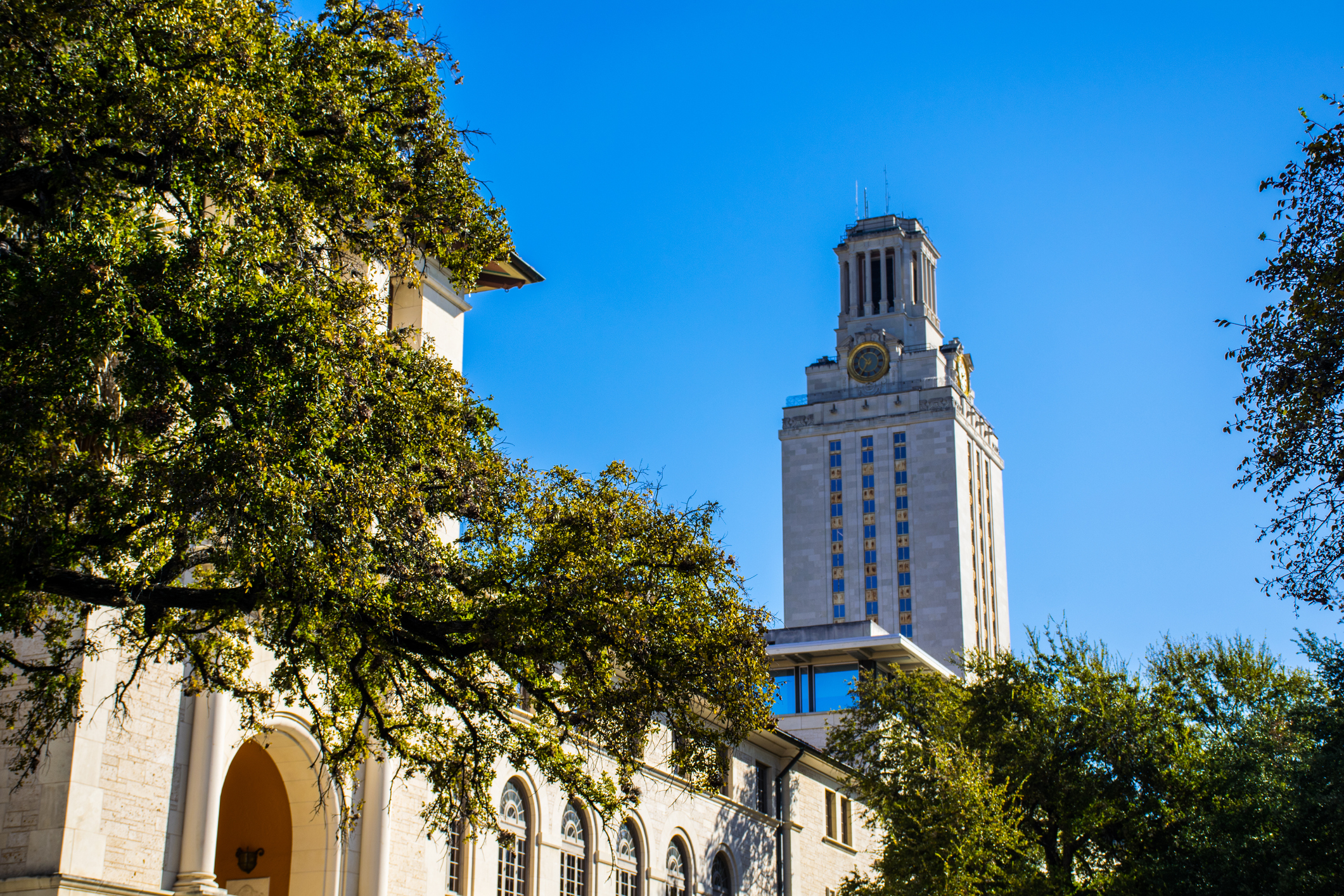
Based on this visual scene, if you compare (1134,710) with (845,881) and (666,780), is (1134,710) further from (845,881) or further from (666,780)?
(666,780)

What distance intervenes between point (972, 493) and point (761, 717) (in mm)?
133086

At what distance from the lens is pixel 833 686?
73.2 metres

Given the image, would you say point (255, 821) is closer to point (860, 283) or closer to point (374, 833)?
point (374, 833)

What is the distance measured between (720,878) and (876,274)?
13028 cm

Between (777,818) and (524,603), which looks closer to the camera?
(524,603)

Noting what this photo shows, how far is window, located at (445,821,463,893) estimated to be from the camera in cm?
2825


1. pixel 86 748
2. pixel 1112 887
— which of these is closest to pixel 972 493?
pixel 1112 887

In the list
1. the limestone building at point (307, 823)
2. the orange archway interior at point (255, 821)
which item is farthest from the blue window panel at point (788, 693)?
the orange archway interior at point (255, 821)

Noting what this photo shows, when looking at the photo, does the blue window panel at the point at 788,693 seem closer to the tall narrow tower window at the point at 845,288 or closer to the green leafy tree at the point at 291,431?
the green leafy tree at the point at 291,431

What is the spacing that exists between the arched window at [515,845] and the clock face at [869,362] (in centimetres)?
12252

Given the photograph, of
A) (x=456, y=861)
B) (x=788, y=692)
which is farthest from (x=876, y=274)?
(x=456, y=861)

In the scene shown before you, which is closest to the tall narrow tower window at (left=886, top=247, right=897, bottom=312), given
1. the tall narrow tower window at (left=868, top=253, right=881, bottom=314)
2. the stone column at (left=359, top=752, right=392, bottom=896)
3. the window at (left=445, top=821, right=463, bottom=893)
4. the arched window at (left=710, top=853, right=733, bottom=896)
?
the tall narrow tower window at (left=868, top=253, right=881, bottom=314)

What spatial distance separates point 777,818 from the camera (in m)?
45.1

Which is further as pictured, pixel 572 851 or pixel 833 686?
pixel 833 686
